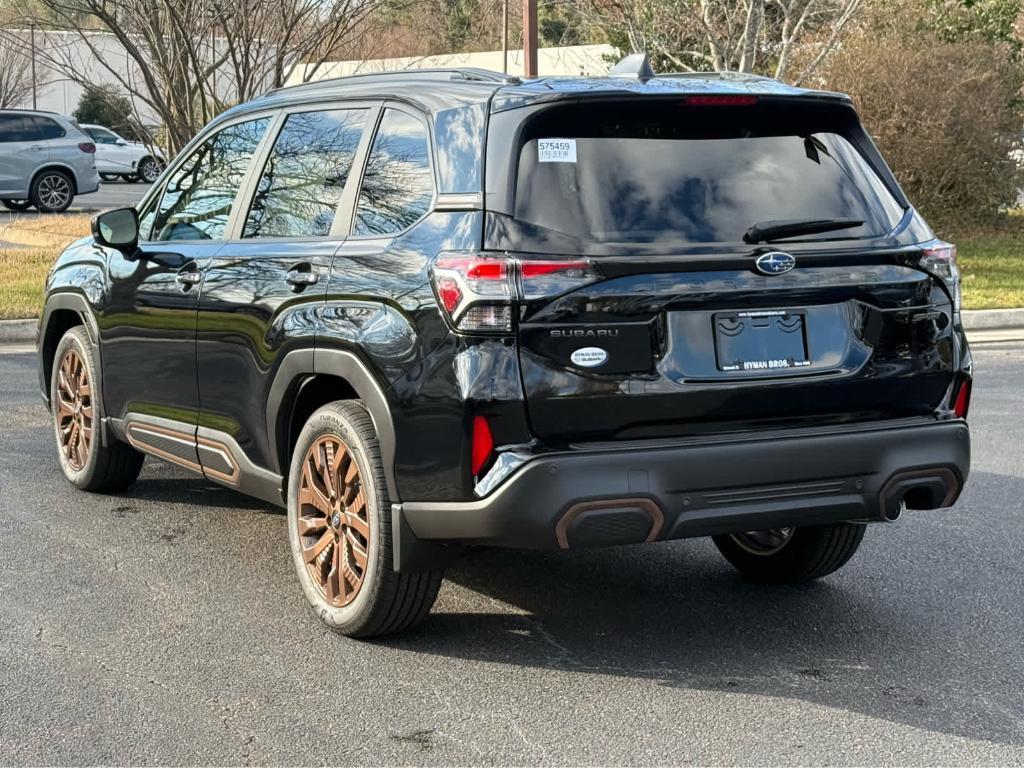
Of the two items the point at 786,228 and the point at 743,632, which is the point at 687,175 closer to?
the point at 786,228

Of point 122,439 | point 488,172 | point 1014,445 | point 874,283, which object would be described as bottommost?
point 1014,445

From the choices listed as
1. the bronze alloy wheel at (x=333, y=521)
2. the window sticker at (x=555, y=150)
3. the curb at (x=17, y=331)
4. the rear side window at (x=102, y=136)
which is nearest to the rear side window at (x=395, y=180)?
the window sticker at (x=555, y=150)

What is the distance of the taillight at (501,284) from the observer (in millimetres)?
4168

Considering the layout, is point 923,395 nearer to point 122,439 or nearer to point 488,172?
point 488,172

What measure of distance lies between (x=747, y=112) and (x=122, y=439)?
321 centimetres

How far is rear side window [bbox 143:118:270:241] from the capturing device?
224 inches

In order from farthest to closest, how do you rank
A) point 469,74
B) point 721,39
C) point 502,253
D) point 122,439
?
point 721,39, point 122,439, point 469,74, point 502,253

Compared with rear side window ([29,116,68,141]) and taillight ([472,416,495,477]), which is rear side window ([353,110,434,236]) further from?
rear side window ([29,116,68,141])

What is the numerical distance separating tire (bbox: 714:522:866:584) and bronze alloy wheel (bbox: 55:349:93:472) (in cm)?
298

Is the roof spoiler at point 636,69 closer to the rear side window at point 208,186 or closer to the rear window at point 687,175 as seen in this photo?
the rear window at point 687,175

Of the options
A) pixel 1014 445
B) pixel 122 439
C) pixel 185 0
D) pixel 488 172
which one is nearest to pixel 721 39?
pixel 185 0

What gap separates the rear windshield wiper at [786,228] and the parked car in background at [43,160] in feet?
76.0

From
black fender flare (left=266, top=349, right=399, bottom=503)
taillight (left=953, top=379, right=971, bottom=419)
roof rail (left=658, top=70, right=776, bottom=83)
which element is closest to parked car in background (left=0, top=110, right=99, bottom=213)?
black fender flare (left=266, top=349, right=399, bottom=503)

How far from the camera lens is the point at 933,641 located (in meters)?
4.90
